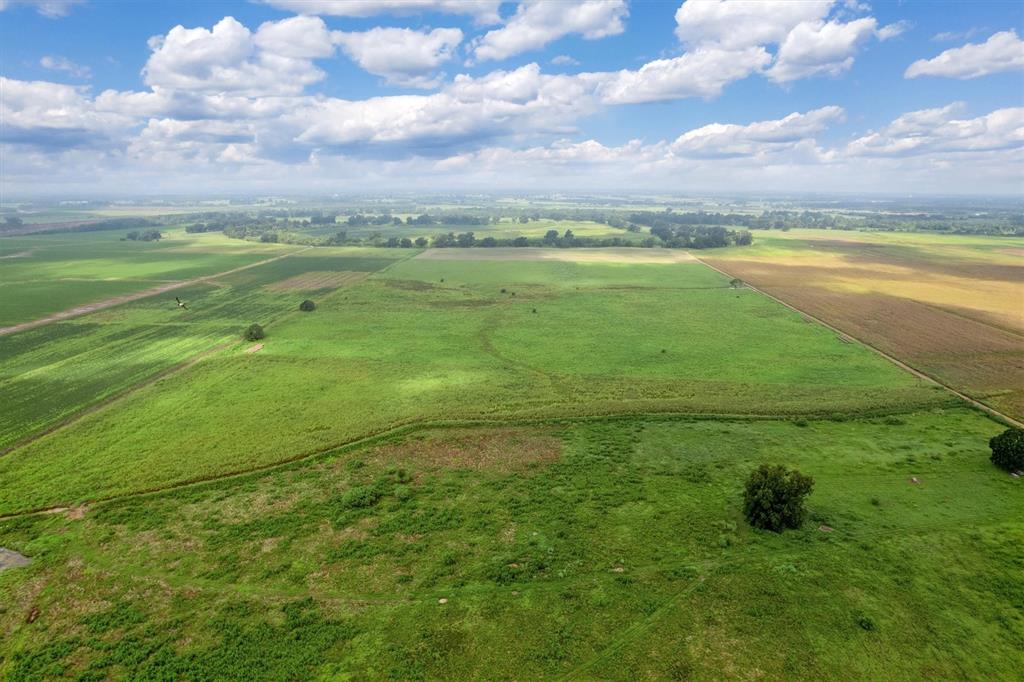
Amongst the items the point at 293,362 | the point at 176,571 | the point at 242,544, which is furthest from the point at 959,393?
the point at 293,362

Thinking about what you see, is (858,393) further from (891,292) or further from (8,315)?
(8,315)

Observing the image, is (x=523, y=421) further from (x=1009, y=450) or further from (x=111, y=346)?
(x=111, y=346)

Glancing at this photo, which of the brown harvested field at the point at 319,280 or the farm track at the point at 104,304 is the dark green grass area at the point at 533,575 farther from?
the brown harvested field at the point at 319,280

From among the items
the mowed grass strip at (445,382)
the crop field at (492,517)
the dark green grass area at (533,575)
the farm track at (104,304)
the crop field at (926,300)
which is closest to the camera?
the dark green grass area at (533,575)

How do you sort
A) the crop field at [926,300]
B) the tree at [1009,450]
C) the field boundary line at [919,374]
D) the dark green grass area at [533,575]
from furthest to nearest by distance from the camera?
the crop field at [926,300], the field boundary line at [919,374], the tree at [1009,450], the dark green grass area at [533,575]

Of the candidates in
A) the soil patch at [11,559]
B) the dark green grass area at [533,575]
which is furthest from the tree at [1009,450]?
the soil patch at [11,559]

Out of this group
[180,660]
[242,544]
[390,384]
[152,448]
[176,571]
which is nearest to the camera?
[180,660]

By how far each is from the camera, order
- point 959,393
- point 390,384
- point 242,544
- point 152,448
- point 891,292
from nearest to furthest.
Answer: point 242,544, point 152,448, point 959,393, point 390,384, point 891,292
